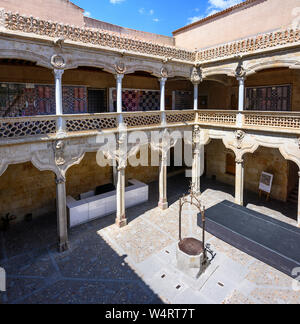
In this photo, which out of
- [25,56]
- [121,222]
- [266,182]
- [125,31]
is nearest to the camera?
[25,56]

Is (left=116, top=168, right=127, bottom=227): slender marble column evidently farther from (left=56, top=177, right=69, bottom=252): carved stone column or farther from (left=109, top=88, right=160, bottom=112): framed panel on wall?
(left=109, top=88, right=160, bottom=112): framed panel on wall

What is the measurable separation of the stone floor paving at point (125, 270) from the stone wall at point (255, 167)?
9.16 feet

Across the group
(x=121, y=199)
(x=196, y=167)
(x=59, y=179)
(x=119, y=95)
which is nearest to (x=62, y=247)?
(x=59, y=179)

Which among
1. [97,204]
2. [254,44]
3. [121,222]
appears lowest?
[121,222]

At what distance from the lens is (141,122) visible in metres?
11.3

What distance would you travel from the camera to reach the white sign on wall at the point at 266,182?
1378cm

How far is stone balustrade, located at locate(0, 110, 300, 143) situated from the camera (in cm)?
815

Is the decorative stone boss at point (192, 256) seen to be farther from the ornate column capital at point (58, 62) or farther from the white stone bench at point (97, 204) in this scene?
the ornate column capital at point (58, 62)

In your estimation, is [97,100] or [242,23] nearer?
[97,100]

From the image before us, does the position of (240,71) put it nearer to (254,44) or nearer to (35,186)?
(254,44)

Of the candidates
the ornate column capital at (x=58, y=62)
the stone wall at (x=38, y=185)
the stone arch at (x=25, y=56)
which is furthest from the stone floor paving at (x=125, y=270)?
the stone arch at (x=25, y=56)

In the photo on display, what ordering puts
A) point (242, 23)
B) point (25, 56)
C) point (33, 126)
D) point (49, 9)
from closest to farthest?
point (25, 56) → point (33, 126) → point (49, 9) → point (242, 23)

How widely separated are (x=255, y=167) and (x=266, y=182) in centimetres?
139
